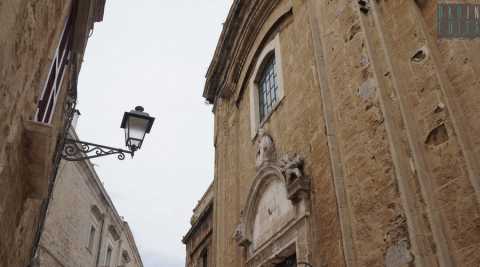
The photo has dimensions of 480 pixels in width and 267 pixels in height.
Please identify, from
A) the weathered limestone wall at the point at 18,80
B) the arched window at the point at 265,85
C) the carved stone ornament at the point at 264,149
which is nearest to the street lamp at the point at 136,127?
the weathered limestone wall at the point at 18,80

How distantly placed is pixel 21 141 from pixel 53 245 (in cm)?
1170

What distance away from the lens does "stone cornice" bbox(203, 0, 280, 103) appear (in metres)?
9.59

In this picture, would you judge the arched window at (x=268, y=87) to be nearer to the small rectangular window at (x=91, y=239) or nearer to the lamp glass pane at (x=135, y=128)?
the lamp glass pane at (x=135, y=128)

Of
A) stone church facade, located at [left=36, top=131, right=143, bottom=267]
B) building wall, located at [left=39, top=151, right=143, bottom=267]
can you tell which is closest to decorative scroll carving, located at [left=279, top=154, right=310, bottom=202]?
stone church facade, located at [left=36, top=131, right=143, bottom=267]

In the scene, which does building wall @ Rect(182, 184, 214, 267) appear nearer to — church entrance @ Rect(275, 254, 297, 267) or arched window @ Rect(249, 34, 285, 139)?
arched window @ Rect(249, 34, 285, 139)

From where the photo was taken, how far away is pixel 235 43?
1066cm

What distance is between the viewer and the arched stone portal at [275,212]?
6.11 meters

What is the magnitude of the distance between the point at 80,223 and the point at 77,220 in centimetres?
45

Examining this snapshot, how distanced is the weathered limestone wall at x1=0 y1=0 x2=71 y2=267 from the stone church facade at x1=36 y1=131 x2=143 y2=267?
8.72m

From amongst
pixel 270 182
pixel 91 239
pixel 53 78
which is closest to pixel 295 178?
pixel 270 182

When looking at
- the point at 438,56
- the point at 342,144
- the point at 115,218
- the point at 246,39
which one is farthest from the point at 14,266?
the point at 115,218

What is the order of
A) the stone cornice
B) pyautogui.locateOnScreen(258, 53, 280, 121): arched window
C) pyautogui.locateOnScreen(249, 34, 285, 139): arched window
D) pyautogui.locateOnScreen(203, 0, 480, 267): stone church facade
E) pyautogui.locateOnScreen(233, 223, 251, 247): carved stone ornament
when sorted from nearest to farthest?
pyautogui.locateOnScreen(203, 0, 480, 267): stone church facade, pyautogui.locateOnScreen(233, 223, 251, 247): carved stone ornament, pyautogui.locateOnScreen(249, 34, 285, 139): arched window, pyautogui.locateOnScreen(258, 53, 280, 121): arched window, the stone cornice

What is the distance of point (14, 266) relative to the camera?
16.9 ft

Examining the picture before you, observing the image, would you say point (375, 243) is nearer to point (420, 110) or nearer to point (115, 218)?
point (420, 110)
